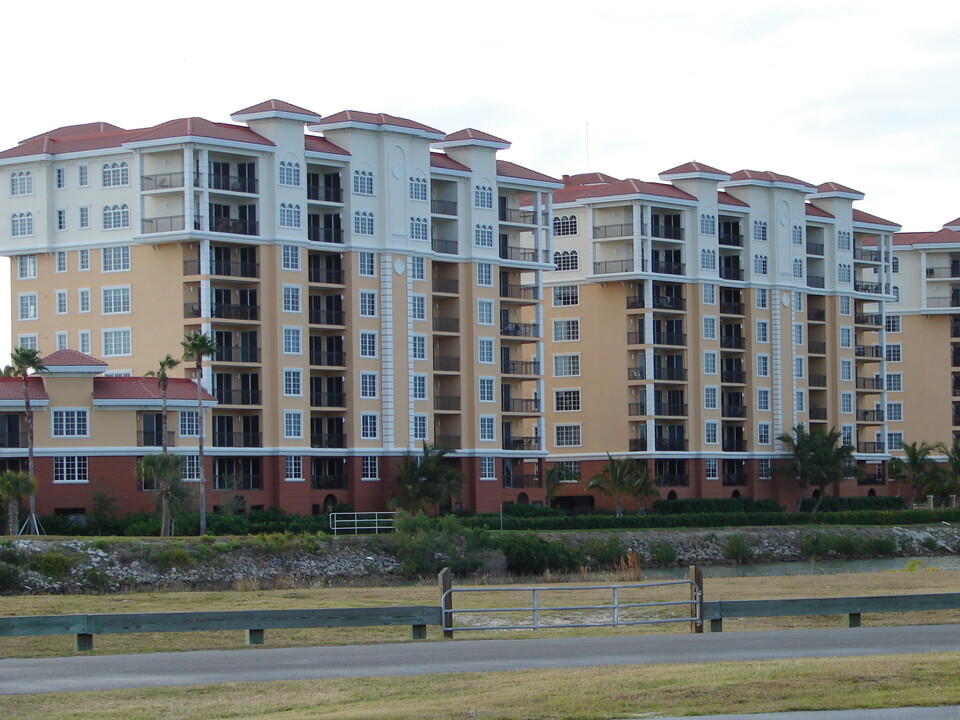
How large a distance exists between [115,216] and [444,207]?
2017 centimetres

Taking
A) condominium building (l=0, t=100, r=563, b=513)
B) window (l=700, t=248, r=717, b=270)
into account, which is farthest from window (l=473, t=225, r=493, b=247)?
window (l=700, t=248, r=717, b=270)

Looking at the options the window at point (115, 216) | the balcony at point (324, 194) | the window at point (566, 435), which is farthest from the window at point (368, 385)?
the window at point (566, 435)

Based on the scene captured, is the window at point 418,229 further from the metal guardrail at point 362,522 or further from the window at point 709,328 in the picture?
the window at point 709,328

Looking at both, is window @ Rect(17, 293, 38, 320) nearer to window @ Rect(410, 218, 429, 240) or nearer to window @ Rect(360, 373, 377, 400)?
window @ Rect(360, 373, 377, 400)

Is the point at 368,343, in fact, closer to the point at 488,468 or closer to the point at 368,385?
the point at 368,385

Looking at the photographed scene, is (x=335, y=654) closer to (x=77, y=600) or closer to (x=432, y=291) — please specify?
(x=77, y=600)

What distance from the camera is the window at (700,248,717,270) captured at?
396ft

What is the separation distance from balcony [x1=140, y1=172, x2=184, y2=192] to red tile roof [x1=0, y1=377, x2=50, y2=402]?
44.4 ft

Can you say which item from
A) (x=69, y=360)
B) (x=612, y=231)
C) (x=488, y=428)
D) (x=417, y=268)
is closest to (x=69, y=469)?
(x=69, y=360)

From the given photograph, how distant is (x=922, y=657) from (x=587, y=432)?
91.5 m

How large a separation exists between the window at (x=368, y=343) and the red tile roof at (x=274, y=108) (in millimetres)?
12643

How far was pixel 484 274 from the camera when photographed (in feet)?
348

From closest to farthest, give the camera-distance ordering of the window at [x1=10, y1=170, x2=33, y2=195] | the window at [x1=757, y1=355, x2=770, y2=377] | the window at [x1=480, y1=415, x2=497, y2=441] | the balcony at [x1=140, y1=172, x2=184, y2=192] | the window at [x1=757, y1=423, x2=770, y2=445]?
the balcony at [x1=140, y1=172, x2=184, y2=192] → the window at [x1=10, y1=170, x2=33, y2=195] → the window at [x1=480, y1=415, x2=497, y2=441] → the window at [x1=757, y1=423, x2=770, y2=445] → the window at [x1=757, y1=355, x2=770, y2=377]

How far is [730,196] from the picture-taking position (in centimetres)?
12512
